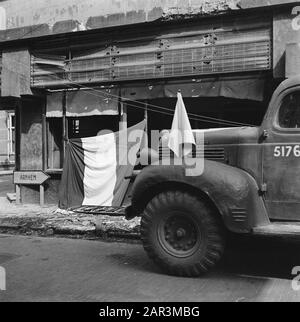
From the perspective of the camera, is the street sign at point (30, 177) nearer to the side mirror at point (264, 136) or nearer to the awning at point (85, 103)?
the awning at point (85, 103)

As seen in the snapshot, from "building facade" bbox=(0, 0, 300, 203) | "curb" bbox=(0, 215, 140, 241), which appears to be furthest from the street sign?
"curb" bbox=(0, 215, 140, 241)

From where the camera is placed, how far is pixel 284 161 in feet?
16.8

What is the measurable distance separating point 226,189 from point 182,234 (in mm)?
814

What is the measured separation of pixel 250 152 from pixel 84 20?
22.4 ft

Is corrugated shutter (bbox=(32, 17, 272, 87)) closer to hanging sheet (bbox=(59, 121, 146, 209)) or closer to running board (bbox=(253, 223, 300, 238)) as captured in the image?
hanging sheet (bbox=(59, 121, 146, 209))

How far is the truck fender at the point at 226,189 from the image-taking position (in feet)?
16.4

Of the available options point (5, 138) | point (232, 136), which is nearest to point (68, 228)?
point (232, 136)

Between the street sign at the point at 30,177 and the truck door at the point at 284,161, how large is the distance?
7.08 meters

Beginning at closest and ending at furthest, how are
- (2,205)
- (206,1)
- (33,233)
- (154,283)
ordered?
(154,283) → (33,233) → (206,1) → (2,205)

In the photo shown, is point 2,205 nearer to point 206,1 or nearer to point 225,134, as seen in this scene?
point 206,1

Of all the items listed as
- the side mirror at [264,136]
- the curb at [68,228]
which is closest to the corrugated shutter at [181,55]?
the curb at [68,228]

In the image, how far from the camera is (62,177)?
10344mm

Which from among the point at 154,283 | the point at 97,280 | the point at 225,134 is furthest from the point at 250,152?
the point at 97,280

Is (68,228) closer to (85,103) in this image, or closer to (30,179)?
(30,179)
